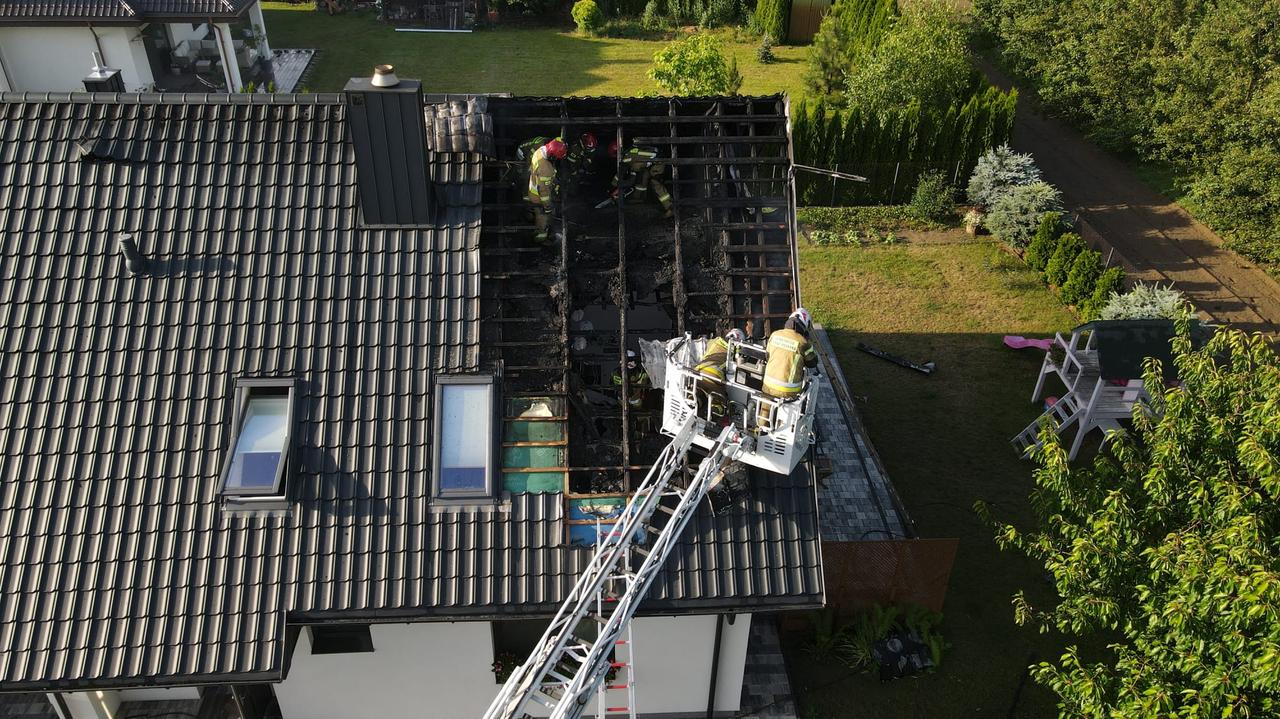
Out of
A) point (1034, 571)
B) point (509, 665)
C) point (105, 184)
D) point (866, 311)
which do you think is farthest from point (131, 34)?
point (1034, 571)

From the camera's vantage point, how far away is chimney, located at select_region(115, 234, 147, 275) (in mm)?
11348

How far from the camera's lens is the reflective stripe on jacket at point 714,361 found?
10656mm

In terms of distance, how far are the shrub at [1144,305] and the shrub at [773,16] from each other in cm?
2311

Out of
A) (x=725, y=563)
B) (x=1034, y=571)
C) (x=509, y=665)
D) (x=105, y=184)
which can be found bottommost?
(x=1034, y=571)

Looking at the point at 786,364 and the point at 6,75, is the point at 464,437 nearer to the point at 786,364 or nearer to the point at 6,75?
the point at 786,364

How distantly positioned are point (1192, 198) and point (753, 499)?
75.8 feet

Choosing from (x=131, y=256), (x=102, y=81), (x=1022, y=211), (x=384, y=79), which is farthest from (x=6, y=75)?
(x=1022, y=211)

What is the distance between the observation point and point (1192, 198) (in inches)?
1077

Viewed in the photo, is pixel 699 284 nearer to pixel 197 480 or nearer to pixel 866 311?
pixel 197 480

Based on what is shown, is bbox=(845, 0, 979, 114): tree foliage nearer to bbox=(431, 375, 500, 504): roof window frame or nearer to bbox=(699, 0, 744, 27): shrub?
bbox=(699, 0, 744, 27): shrub

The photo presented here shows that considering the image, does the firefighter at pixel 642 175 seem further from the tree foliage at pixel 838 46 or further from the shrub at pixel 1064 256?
the tree foliage at pixel 838 46

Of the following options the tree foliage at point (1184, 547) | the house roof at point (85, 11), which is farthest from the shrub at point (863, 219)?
the house roof at point (85, 11)

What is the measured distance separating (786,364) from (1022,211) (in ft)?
58.2

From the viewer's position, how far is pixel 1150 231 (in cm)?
2692
